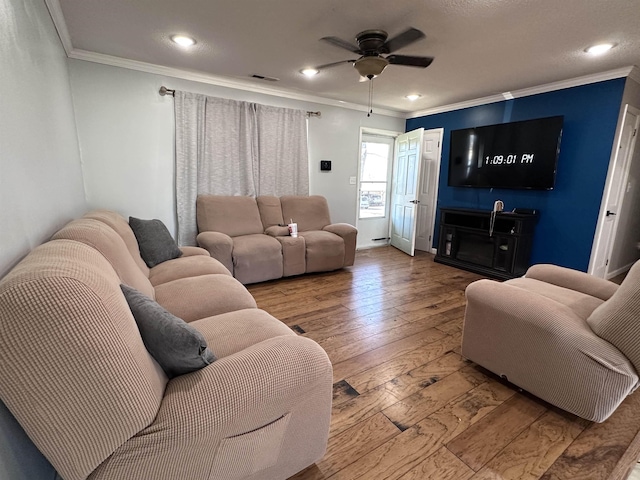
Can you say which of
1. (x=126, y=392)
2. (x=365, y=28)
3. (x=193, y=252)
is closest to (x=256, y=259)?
(x=193, y=252)

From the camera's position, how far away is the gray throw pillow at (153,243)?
100 inches

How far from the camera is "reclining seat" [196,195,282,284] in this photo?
10.6 ft

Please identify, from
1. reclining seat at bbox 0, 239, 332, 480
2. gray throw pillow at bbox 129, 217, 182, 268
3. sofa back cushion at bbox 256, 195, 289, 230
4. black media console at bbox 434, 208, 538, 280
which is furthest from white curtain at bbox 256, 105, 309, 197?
reclining seat at bbox 0, 239, 332, 480

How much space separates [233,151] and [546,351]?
142 inches

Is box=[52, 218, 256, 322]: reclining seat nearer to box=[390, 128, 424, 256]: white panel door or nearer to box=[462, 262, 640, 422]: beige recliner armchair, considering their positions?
box=[462, 262, 640, 422]: beige recliner armchair

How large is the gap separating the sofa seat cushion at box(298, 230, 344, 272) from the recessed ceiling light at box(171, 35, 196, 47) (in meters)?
2.22

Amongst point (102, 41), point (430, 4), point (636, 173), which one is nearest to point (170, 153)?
point (102, 41)

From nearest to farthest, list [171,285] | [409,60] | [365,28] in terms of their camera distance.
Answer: [171,285] → [365,28] → [409,60]

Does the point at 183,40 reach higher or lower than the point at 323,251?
higher

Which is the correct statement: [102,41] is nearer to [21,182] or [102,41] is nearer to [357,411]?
[21,182]

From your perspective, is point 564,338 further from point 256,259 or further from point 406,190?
point 406,190

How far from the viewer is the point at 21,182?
4.02 ft

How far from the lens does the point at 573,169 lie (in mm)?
3402

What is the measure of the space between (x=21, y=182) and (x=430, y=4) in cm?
241
